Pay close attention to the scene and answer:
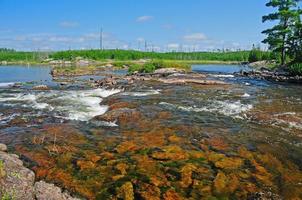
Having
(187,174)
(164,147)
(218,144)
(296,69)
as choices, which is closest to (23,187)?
(187,174)

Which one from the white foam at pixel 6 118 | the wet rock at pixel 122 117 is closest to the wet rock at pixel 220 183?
the wet rock at pixel 122 117

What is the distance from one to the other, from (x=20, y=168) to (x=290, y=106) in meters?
17.3

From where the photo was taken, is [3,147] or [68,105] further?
[68,105]

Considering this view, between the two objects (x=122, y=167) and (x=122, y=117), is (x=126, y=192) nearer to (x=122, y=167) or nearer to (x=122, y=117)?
(x=122, y=167)

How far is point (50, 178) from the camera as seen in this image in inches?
A: 386

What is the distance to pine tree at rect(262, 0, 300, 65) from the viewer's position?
46344 mm

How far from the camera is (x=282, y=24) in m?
47.7

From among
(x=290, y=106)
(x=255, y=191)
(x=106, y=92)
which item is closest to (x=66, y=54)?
(x=106, y=92)

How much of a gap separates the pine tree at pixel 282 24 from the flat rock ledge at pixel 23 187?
44.3 meters

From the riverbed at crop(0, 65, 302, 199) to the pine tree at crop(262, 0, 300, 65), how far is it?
27.9m

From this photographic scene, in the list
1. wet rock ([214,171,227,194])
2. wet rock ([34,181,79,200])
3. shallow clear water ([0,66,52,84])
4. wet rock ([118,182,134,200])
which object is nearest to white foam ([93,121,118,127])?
wet rock ([118,182,134,200])

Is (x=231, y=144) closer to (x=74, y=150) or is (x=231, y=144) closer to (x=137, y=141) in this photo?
(x=137, y=141)

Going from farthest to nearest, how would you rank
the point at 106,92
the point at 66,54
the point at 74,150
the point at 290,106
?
the point at 66,54, the point at 106,92, the point at 290,106, the point at 74,150

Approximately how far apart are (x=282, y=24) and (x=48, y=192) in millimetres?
46478
